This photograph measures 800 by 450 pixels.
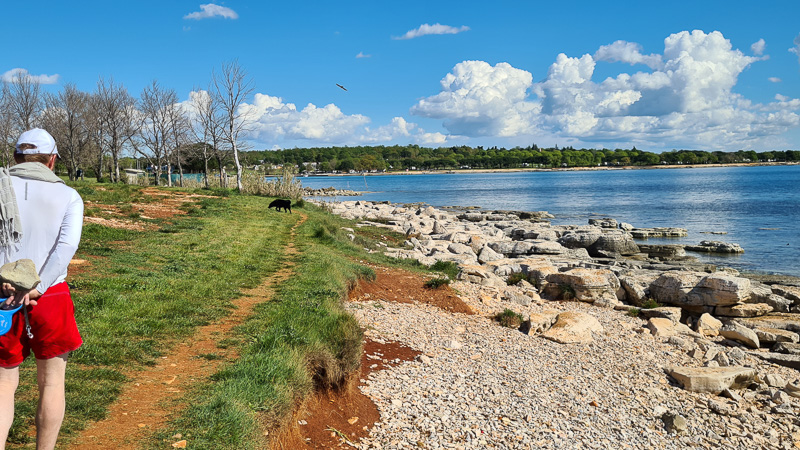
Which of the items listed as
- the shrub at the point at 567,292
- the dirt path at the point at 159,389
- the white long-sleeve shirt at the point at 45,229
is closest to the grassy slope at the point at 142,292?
the dirt path at the point at 159,389

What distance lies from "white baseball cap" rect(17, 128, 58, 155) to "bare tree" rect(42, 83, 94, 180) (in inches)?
1597

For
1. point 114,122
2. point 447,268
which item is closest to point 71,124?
point 114,122

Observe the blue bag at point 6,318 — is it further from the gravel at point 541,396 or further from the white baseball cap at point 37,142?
the gravel at point 541,396

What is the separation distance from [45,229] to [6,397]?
107cm

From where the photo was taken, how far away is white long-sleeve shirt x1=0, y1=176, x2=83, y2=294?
11.3 ft

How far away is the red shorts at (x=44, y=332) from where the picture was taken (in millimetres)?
3404

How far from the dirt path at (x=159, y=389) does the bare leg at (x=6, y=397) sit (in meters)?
0.73

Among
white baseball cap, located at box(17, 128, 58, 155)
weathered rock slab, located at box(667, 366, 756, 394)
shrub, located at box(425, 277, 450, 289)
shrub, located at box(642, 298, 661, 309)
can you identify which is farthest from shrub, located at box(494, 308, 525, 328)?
A: white baseball cap, located at box(17, 128, 58, 155)

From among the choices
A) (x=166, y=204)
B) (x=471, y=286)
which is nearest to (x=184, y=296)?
(x=471, y=286)

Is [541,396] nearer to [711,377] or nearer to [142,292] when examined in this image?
[711,377]

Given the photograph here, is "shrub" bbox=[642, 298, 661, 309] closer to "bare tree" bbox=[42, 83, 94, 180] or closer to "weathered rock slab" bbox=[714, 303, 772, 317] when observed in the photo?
"weathered rock slab" bbox=[714, 303, 772, 317]

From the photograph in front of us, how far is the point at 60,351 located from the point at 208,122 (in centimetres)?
4142

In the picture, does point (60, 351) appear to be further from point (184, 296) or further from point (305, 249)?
point (305, 249)

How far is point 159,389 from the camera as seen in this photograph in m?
5.32
